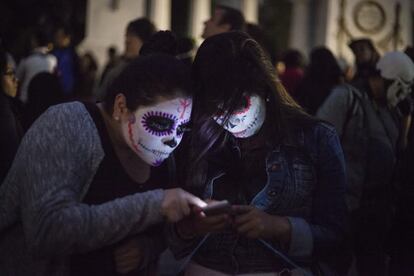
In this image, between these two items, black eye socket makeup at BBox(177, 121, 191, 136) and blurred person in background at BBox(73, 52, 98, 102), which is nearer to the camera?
black eye socket makeup at BBox(177, 121, 191, 136)

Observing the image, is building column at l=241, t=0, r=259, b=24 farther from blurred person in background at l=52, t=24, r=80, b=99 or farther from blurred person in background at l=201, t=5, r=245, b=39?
blurred person in background at l=201, t=5, r=245, b=39

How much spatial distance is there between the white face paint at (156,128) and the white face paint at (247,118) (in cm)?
27

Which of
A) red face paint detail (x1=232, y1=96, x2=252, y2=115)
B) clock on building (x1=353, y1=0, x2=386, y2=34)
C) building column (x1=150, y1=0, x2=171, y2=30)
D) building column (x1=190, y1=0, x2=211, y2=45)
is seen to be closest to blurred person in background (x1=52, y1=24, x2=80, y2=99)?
red face paint detail (x1=232, y1=96, x2=252, y2=115)

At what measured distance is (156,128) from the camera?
7.98 ft

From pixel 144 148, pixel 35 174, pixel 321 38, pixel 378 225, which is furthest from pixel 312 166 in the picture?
pixel 321 38

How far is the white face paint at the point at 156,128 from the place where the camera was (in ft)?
7.90

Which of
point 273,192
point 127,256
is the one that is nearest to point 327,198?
point 273,192

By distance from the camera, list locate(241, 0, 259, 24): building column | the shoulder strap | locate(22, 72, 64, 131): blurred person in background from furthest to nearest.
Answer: locate(241, 0, 259, 24): building column, locate(22, 72, 64, 131): blurred person in background, the shoulder strap

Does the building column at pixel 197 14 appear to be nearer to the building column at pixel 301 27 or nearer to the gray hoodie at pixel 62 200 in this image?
the building column at pixel 301 27

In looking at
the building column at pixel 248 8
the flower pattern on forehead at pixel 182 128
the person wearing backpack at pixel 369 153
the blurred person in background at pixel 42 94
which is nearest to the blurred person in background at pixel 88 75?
the blurred person in background at pixel 42 94

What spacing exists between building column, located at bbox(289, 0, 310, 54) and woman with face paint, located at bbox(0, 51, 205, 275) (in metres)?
28.3

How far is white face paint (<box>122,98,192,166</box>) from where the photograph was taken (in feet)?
7.90

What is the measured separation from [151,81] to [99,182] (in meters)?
0.38

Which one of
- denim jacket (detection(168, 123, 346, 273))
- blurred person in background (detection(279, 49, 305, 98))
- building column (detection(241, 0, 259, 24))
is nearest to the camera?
denim jacket (detection(168, 123, 346, 273))
